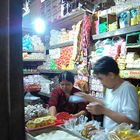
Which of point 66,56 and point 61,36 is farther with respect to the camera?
point 61,36

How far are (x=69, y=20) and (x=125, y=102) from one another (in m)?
2.53

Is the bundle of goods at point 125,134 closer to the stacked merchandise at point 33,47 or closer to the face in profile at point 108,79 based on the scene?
the face in profile at point 108,79

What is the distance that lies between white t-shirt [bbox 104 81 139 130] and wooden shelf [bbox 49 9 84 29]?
6.07 ft

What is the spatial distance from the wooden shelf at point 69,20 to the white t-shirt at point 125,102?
1850mm

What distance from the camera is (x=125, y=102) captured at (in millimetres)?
1985

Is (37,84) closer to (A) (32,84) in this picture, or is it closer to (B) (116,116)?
(A) (32,84)

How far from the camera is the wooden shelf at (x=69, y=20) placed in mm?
3714

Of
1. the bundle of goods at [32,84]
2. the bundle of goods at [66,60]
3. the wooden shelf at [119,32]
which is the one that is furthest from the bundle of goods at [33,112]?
the bundle of goods at [32,84]

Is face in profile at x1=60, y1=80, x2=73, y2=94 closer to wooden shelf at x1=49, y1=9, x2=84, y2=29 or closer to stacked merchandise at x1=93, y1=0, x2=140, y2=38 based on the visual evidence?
stacked merchandise at x1=93, y1=0, x2=140, y2=38

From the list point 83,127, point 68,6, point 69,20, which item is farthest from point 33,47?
point 83,127

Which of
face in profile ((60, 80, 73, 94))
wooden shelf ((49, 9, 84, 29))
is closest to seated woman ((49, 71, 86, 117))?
face in profile ((60, 80, 73, 94))

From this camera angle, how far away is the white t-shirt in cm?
195

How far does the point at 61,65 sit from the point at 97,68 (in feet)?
7.43

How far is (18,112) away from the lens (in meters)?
0.40
